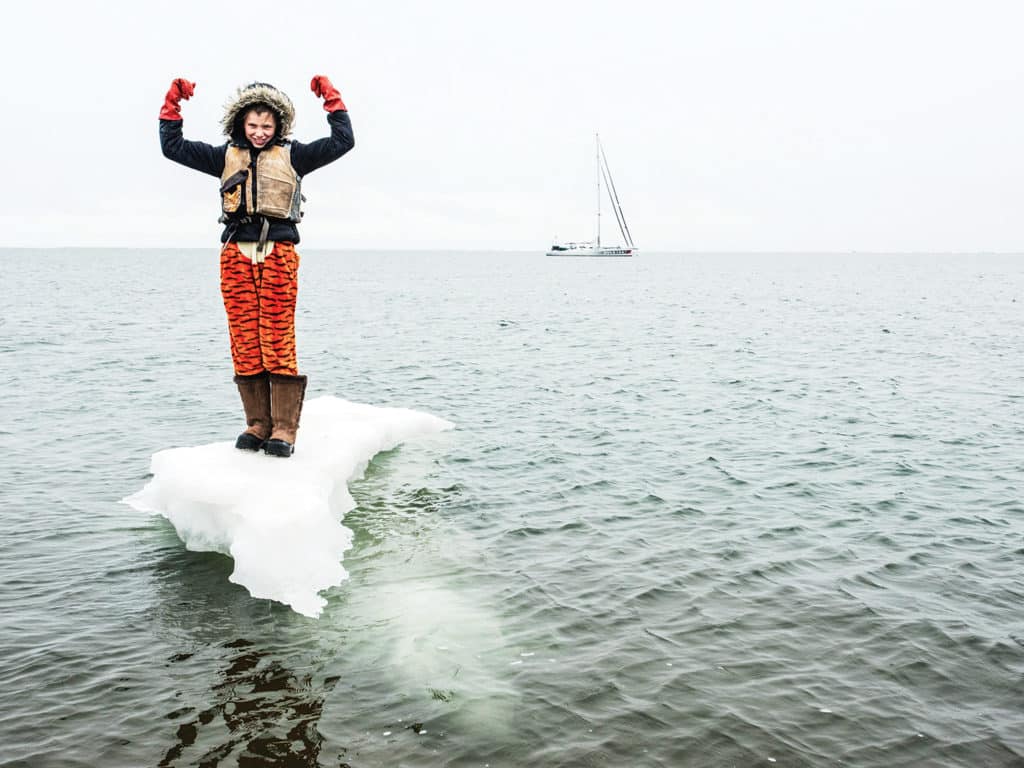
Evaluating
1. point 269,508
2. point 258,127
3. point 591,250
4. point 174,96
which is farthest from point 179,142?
point 591,250

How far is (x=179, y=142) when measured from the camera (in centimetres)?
789

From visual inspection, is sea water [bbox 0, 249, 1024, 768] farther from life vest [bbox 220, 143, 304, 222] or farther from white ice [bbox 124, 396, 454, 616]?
life vest [bbox 220, 143, 304, 222]

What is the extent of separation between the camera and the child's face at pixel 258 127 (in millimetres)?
7848

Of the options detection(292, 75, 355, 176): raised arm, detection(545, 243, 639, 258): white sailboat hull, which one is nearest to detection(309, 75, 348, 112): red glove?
detection(292, 75, 355, 176): raised arm

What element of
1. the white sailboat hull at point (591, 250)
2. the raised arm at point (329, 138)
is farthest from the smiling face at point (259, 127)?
the white sailboat hull at point (591, 250)

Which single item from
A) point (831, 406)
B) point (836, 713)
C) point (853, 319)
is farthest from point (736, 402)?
point (853, 319)

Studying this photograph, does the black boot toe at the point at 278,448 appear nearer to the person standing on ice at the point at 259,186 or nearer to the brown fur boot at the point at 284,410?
the brown fur boot at the point at 284,410

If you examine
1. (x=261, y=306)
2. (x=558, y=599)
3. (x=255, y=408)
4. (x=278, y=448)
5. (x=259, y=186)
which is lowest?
(x=558, y=599)

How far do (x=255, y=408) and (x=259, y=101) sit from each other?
10.2 ft

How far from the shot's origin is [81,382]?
2198 cm

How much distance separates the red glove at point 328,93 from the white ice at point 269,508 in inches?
142

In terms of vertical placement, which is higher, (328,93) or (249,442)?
(328,93)

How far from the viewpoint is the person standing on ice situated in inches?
309

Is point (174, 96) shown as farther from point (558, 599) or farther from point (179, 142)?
point (558, 599)
